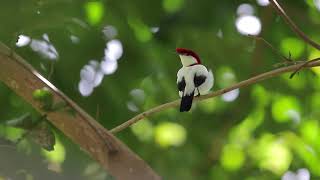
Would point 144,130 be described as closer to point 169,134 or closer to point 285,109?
point 169,134

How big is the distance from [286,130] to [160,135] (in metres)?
0.62

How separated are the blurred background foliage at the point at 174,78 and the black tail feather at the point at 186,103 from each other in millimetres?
387

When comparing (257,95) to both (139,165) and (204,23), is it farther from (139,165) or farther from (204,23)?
(139,165)

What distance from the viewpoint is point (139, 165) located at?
1.95 meters

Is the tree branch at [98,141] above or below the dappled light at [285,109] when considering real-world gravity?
above

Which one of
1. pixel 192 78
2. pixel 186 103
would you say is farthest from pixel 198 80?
pixel 186 103

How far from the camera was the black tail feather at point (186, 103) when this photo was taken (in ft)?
7.70

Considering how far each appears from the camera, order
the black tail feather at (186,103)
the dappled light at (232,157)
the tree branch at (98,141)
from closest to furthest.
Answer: the tree branch at (98,141)
the black tail feather at (186,103)
the dappled light at (232,157)

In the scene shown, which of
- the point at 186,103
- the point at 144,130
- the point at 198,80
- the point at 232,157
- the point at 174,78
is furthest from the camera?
the point at 232,157

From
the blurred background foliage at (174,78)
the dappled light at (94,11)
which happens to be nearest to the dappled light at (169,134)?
the blurred background foliage at (174,78)

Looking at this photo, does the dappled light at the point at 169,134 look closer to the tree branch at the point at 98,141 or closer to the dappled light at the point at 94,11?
the dappled light at the point at 94,11

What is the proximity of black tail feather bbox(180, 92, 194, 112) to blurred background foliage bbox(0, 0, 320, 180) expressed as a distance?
39 centimetres

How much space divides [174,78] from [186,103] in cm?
69

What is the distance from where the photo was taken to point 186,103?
2389 mm
